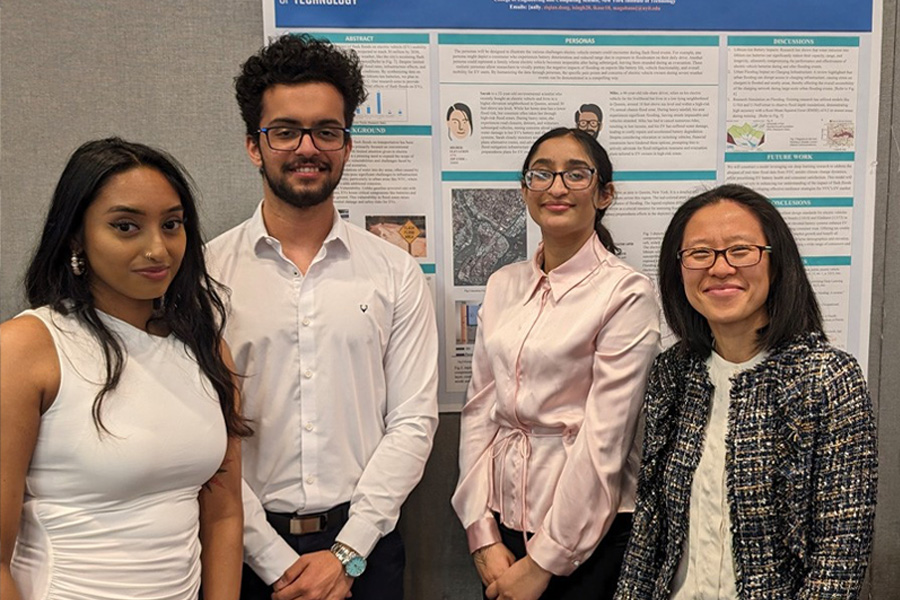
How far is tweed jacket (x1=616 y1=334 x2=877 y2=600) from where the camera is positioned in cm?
126

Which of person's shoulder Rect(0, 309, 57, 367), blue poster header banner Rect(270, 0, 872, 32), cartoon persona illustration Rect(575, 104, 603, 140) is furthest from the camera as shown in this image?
cartoon persona illustration Rect(575, 104, 603, 140)

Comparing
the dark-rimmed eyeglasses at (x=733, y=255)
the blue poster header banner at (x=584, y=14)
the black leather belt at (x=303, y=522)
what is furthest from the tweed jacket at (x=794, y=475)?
the blue poster header banner at (x=584, y=14)

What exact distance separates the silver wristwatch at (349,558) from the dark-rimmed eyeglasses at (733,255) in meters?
1.03

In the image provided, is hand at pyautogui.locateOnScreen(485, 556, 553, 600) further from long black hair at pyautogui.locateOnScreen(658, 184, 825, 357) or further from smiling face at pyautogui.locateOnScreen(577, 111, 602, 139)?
smiling face at pyautogui.locateOnScreen(577, 111, 602, 139)

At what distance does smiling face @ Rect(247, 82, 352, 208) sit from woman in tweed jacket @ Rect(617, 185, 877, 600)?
2.70 feet

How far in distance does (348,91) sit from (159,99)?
668 millimetres

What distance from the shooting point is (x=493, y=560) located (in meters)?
1.72

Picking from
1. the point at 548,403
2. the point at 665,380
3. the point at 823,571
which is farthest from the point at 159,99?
the point at 823,571

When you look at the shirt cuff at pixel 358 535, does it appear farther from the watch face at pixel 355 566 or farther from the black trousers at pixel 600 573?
the black trousers at pixel 600 573

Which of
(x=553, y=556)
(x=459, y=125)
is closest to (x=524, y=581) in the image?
(x=553, y=556)

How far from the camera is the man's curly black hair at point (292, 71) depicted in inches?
66.7

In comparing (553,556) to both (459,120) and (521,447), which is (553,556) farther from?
(459,120)

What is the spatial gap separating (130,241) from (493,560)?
3.69 feet

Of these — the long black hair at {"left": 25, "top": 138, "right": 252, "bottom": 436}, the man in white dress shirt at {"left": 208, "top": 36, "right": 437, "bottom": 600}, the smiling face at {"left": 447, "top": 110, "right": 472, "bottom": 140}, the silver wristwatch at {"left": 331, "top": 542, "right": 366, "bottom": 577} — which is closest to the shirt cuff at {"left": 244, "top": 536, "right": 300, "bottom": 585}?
the man in white dress shirt at {"left": 208, "top": 36, "right": 437, "bottom": 600}
